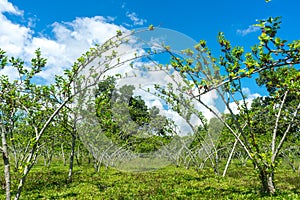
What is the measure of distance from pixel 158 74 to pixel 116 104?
2.02 meters

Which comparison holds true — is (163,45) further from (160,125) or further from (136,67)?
(160,125)

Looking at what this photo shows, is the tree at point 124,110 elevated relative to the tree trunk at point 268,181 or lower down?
elevated

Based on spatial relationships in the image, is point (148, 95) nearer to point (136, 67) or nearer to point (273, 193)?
point (136, 67)

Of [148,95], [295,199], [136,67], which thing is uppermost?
[136,67]

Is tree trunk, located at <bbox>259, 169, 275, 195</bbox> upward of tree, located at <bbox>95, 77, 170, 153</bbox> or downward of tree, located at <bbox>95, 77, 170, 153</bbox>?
downward

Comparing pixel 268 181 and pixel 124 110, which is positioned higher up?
pixel 124 110

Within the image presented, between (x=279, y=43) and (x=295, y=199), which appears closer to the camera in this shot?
(x=279, y=43)

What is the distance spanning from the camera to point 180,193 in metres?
11.1

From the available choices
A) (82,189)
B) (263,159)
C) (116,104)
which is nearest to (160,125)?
(116,104)

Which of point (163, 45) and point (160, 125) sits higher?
point (163, 45)

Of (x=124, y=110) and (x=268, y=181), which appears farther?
(x=124, y=110)

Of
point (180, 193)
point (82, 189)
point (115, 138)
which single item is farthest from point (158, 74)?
point (115, 138)

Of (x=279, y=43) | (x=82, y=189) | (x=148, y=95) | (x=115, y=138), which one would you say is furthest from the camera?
(x=115, y=138)

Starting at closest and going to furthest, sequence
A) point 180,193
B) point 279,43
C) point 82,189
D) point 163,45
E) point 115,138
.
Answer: point 279,43
point 163,45
point 180,193
point 82,189
point 115,138
